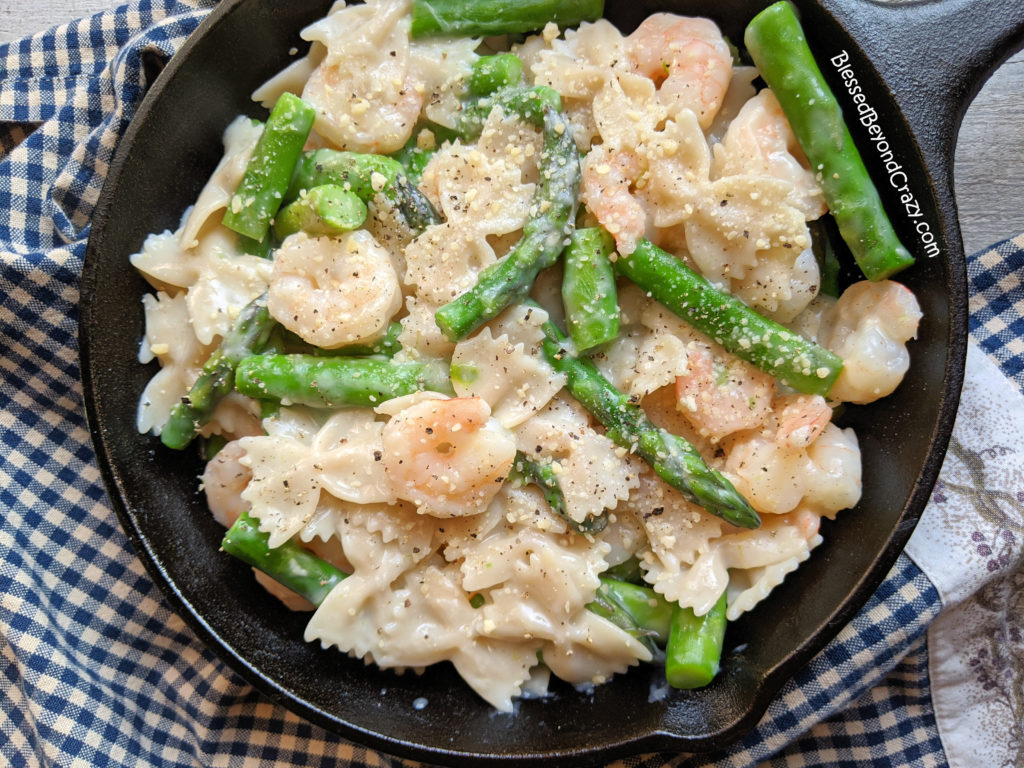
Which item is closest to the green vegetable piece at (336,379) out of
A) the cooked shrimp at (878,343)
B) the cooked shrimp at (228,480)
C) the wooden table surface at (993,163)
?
the cooked shrimp at (228,480)

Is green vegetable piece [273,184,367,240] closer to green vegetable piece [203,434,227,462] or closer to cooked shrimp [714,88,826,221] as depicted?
green vegetable piece [203,434,227,462]

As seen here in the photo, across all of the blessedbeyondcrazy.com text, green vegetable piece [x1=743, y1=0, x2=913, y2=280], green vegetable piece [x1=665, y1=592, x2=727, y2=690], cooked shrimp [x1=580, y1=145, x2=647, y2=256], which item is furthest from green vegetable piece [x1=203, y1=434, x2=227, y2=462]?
the blessedbeyondcrazy.com text

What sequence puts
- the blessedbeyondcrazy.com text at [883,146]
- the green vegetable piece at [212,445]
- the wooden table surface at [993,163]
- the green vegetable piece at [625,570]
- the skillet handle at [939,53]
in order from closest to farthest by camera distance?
the skillet handle at [939,53], the blessedbeyondcrazy.com text at [883,146], the green vegetable piece at [625,570], the green vegetable piece at [212,445], the wooden table surface at [993,163]

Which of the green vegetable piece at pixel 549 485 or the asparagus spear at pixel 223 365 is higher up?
the asparagus spear at pixel 223 365

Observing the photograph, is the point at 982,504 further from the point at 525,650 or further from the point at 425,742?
the point at 425,742

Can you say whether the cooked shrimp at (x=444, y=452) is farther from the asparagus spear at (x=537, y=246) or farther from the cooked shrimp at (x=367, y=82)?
the cooked shrimp at (x=367, y=82)

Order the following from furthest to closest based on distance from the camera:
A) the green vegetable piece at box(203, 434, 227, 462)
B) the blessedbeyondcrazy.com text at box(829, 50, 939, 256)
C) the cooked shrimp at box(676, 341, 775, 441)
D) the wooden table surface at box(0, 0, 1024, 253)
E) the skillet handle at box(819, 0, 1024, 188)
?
the wooden table surface at box(0, 0, 1024, 253)
the green vegetable piece at box(203, 434, 227, 462)
the cooked shrimp at box(676, 341, 775, 441)
the blessedbeyondcrazy.com text at box(829, 50, 939, 256)
the skillet handle at box(819, 0, 1024, 188)
